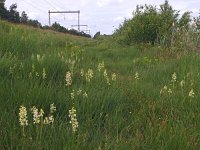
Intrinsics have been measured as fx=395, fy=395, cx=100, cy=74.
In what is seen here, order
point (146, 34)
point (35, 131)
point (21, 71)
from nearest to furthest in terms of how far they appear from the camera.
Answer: point (35, 131) → point (21, 71) → point (146, 34)

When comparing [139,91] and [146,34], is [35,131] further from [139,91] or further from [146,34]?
[146,34]

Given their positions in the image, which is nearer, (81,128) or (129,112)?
(81,128)

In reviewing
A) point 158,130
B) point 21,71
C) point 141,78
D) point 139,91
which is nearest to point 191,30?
point 141,78

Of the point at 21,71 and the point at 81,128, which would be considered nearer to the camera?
the point at 81,128

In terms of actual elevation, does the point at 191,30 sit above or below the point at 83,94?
above

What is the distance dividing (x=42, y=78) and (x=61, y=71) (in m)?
0.56

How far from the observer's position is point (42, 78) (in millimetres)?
4477

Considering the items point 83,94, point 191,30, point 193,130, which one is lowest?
point 193,130

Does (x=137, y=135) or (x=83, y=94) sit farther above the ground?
(x=83, y=94)

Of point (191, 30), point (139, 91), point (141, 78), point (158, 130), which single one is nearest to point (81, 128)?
point (158, 130)

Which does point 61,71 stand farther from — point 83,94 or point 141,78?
point 141,78

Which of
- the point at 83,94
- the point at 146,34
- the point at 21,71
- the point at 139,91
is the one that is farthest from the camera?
the point at 146,34

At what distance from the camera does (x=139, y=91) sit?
479cm

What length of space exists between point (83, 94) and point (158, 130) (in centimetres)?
89
